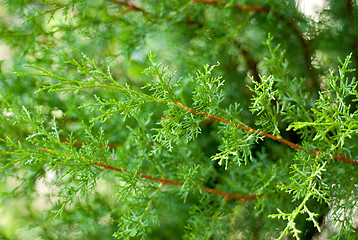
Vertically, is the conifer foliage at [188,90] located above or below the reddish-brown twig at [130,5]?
below

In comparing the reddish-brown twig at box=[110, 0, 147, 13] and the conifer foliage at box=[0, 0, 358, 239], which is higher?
the reddish-brown twig at box=[110, 0, 147, 13]

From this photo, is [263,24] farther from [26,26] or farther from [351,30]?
[26,26]

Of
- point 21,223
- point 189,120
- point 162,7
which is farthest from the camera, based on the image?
point 21,223

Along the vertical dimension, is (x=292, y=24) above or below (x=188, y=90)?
above

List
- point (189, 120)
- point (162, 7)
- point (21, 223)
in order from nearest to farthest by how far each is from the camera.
Result: point (189, 120)
point (162, 7)
point (21, 223)

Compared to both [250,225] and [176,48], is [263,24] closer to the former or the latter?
[176,48]

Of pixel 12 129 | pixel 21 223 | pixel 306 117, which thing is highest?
pixel 306 117

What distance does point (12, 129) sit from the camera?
604 millimetres

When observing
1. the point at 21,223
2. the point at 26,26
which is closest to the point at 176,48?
the point at 26,26

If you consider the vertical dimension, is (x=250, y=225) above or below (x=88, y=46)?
below

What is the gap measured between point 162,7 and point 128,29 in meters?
0.09

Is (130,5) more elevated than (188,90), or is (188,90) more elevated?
(130,5)

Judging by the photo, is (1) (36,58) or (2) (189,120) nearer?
(2) (189,120)

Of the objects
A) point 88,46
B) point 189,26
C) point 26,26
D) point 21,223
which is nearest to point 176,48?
point 189,26
